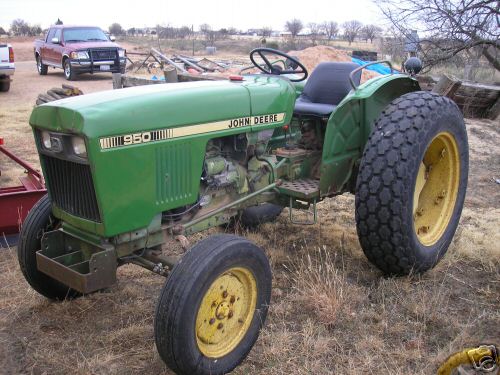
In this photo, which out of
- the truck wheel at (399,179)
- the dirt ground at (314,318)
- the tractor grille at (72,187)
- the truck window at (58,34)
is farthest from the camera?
the truck window at (58,34)

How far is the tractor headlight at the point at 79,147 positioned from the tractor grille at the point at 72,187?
0.07 metres

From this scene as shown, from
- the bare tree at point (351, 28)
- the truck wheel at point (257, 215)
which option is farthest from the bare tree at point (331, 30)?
the truck wheel at point (257, 215)

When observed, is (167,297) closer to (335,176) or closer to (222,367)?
(222,367)

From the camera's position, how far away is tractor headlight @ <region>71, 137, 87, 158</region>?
8.22 feet

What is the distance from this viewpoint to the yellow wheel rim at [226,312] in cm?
262

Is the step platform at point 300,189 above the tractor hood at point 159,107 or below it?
below

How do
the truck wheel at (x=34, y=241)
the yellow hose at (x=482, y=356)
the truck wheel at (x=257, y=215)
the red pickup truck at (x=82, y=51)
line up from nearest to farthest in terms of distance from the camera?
the yellow hose at (x=482, y=356)
the truck wheel at (x=34, y=241)
the truck wheel at (x=257, y=215)
the red pickup truck at (x=82, y=51)

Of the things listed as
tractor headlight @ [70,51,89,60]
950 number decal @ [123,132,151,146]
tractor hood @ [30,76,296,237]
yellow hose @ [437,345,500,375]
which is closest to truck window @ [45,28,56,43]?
tractor headlight @ [70,51,89,60]

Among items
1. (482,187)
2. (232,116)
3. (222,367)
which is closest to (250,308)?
(222,367)

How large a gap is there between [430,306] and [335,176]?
1091 mm

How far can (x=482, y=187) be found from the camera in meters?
6.00

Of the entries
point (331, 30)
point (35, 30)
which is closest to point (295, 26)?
point (331, 30)

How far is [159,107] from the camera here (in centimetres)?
272

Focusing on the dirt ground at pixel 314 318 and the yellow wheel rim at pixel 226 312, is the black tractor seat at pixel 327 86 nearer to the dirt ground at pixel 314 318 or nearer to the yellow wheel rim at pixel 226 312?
the dirt ground at pixel 314 318
